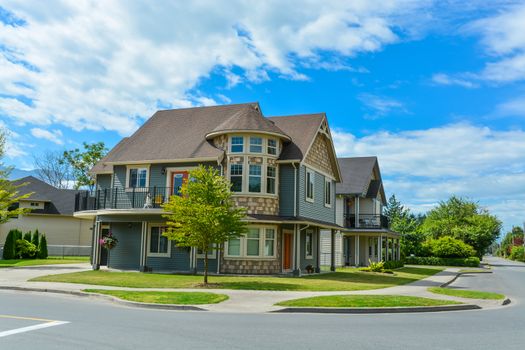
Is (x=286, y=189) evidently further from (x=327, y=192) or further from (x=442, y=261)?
(x=442, y=261)

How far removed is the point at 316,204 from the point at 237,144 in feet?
20.2

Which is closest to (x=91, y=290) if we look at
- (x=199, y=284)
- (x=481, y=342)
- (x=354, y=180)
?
(x=199, y=284)

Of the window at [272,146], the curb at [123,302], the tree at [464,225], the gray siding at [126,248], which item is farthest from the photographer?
the tree at [464,225]

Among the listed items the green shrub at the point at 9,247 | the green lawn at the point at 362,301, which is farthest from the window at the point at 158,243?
the green shrub at the point at 9,247

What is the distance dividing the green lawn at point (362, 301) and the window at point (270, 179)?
1055cm

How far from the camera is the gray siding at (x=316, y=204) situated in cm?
2639

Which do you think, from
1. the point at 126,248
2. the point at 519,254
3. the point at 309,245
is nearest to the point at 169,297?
the point at 126,248

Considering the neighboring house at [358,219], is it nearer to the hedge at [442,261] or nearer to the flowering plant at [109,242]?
the hedge at [442,261]

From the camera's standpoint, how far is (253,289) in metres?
18.4

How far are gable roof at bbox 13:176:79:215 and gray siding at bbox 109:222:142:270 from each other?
18.4 metres

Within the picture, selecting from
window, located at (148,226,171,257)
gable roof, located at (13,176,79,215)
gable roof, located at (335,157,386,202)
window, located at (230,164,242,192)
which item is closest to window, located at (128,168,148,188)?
window, located at (148,226,171,257)

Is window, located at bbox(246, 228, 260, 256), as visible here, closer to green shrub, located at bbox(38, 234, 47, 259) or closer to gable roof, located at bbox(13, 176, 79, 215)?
green shrub, located at bbox(38, 234, 47, 259)

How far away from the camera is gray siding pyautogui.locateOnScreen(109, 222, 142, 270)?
2709cm

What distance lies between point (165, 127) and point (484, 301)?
19812 mm
